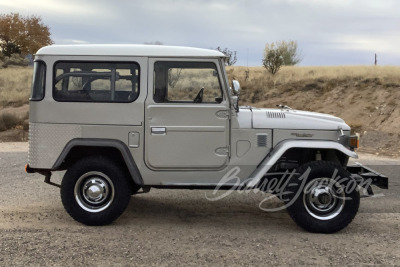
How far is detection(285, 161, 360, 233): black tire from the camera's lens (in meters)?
6.10

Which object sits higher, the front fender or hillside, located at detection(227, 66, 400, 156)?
hillside, located at detection(227, 66, 400, 156)

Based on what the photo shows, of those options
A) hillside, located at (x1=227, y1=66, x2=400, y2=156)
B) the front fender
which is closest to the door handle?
the front fender

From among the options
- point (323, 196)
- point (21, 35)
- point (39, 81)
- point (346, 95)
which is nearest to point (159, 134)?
point (39, 81)

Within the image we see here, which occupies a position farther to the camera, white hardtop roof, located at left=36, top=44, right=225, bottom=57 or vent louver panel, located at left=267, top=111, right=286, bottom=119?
vent louver panel, located at left=267, top=111, right=286, bottom=119

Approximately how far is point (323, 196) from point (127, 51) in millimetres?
3171

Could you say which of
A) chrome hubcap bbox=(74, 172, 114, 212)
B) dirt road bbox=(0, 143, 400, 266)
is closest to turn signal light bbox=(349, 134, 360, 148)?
dirt road bbox=(0, 143, 400, 266)

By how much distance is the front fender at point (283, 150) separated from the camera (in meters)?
6.00

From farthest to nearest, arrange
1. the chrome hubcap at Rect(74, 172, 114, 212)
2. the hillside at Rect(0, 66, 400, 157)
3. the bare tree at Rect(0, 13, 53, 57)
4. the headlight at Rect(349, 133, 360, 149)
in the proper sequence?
1. the bare tree at Rect(0, 13, 53, 57)
2. the hillside at Rect(0, 66, 400, 157)
3. the headlight at Rect(349, 133, 360, 149)
4. the chrome hubcap at Rect(74, 172, 114, 212)

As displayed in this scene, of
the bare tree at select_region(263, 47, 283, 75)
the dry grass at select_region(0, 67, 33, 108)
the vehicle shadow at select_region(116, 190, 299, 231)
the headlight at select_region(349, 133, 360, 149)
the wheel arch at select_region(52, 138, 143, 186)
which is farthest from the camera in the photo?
the bare tree at select_region(263, 47, 283, 75)

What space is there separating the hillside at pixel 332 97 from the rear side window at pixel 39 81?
12.4 meters

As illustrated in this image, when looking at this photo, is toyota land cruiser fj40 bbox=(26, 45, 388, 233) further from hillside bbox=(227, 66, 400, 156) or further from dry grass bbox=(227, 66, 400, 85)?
dry grass bbox=(227, 66, 400, 85)

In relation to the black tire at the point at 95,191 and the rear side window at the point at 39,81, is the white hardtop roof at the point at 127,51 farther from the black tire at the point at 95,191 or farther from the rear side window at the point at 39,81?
the black tire at the point at 95,191

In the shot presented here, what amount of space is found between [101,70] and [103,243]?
86.8 inches

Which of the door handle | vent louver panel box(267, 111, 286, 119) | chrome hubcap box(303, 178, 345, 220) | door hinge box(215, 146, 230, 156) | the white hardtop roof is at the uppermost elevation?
the white hardtop roof
